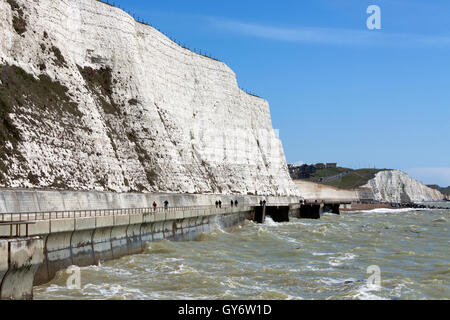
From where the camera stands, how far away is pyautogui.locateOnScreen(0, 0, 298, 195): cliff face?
127 ft

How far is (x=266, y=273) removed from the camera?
21.6 m

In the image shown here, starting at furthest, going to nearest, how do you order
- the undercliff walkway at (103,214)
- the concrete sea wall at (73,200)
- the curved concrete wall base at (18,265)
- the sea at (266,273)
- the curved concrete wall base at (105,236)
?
the concrete sea wall at (73,200)
the undercliff walkway at (103,214)
the curved concrete wall base at (105,236)
the sea at (266,273)
the curved concrete wall base at (18,265)

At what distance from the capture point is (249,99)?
9481 cm

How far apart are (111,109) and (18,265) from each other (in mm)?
40956

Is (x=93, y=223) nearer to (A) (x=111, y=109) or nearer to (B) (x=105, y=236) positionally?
(B) (x=105, y=236)

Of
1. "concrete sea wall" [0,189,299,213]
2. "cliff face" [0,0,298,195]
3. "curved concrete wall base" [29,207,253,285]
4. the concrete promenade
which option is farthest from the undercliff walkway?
"cliff face" [0,0,298,195]

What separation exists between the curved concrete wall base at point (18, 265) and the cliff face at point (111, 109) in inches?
799

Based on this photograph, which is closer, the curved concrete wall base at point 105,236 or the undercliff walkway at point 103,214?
the curved concrete wall base at point 105,236

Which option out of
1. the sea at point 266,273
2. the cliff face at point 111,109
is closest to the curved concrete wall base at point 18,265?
the sea at point 266,273

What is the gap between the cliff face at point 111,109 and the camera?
127 feet

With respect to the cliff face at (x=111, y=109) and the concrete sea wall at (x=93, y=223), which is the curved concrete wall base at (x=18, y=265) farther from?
the cliff face at (x=111, y=109)

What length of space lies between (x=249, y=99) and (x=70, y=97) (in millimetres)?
52500

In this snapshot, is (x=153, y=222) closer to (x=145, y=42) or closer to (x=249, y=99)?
(x=145, y=42)

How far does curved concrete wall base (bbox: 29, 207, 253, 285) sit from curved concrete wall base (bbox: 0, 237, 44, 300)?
11.6 ft
